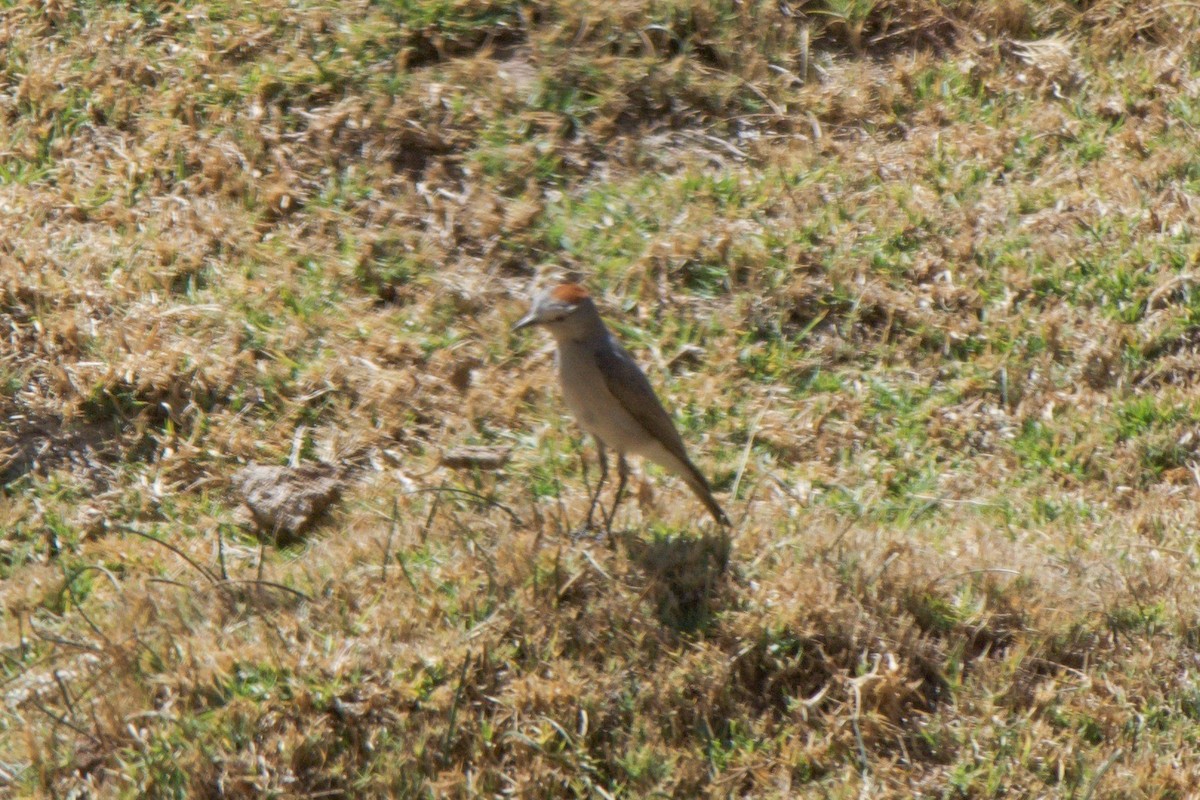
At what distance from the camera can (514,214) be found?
7.18 m

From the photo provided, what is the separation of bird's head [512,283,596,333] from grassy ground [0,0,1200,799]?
73cm

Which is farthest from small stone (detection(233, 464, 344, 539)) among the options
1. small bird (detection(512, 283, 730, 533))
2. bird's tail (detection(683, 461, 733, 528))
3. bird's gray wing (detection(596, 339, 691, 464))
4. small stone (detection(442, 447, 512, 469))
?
bird's tail (detection(683, 461, 733, 528))

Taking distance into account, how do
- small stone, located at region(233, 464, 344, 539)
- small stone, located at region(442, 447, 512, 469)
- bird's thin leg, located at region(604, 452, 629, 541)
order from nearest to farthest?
1. bird's thin leg, located at region(604, 452, 629, 541)
2. small stone, located at region(233, 464, 344, 539)
3. small stone, located at region(442, 447, 512, 469)

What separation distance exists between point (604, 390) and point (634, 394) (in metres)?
0.12

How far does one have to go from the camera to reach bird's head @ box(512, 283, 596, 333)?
5.36 m

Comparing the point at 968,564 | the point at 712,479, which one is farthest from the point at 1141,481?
the point at 712,479

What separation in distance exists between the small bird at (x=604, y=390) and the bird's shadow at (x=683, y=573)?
0.23m

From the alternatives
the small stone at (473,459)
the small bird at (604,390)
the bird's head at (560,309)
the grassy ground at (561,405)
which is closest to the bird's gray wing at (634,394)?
the small bird at (604,390)

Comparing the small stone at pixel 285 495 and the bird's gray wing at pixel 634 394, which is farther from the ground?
the bird's gray wing at pixel 634 394

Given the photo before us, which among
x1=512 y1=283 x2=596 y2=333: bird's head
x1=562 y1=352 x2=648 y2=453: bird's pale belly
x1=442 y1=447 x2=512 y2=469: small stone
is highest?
x1=512 y1=283 x2=596 y2=333: bird's head

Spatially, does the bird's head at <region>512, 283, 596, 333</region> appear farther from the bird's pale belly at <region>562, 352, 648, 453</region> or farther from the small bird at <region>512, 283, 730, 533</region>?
the bird's pale belly at <region>562, 352, 648, 453</region>

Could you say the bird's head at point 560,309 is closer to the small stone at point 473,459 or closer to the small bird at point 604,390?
the small bird at point 604,390

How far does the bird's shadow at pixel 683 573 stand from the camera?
490 centimetres

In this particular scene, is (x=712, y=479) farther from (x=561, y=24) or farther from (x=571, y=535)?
(x=561, y=24)
